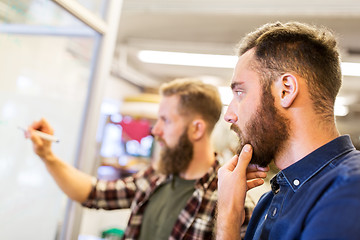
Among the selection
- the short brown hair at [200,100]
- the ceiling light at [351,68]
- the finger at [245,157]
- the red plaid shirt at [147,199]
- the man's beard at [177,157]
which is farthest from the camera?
the ceiling light at [351,68]

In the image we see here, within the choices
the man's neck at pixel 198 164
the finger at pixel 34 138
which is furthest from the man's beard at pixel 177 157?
the finger at pixel 34 138

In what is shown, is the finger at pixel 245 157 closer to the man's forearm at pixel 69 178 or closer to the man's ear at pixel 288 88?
the man's ear at pixel 288 88

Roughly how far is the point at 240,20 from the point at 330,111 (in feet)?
8.98

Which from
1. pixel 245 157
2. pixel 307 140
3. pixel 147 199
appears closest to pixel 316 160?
pixel 307 140

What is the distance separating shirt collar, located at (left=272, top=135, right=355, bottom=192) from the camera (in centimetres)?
77

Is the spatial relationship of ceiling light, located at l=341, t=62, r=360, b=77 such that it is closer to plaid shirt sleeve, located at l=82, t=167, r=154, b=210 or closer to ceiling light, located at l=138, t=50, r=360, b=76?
ceiling light, located at l=138, t=50, r=360, b=76

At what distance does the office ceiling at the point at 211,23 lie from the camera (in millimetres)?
2787

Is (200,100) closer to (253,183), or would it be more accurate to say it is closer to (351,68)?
(253,183)

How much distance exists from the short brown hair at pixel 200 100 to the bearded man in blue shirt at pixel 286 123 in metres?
0.76

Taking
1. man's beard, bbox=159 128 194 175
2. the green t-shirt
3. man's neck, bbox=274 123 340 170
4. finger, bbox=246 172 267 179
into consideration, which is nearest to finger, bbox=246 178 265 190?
finger, bbox=246 172 267 179

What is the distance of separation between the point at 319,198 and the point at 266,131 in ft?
0.76

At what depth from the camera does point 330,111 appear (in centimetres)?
83

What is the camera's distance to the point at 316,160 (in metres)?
0.78

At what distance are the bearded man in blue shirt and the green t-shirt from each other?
54 cm
